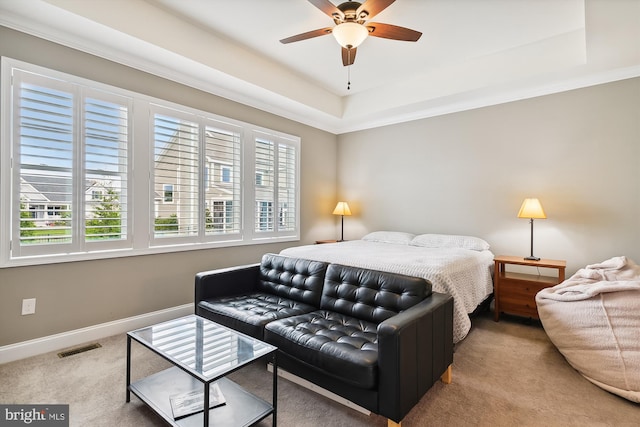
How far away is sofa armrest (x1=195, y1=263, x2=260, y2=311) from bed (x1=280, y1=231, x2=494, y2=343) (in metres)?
0.49

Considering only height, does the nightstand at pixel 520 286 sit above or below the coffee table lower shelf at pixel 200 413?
above

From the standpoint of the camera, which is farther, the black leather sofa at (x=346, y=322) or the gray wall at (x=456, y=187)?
the gray wall at (x=456, y=187)

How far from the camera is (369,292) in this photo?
236cm

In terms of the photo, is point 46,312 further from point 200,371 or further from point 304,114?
point 304,114

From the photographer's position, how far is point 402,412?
1602 millimetres

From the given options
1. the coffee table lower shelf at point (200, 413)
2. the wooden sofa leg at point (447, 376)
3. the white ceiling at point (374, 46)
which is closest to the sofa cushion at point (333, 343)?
the coffee table lower shelf at point (200, 413)

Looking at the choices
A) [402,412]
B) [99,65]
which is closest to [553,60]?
[402,412]

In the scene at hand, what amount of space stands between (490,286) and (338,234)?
276 cm

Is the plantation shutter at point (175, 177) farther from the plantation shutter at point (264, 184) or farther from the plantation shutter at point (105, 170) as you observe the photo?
the plantation shutter at point (264, 184)

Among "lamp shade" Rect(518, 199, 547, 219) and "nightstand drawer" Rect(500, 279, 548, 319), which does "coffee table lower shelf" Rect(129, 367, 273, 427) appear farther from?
"lamp shade" Rect(518, 199, 547, 219)

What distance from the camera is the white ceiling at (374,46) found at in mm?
2572

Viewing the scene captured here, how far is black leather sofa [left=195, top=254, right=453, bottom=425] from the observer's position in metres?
1.63

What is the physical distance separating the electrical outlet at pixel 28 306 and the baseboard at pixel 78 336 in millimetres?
243

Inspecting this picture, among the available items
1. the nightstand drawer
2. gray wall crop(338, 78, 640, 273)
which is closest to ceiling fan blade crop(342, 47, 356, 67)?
gray wall crop(338, 78, 640, 273)
